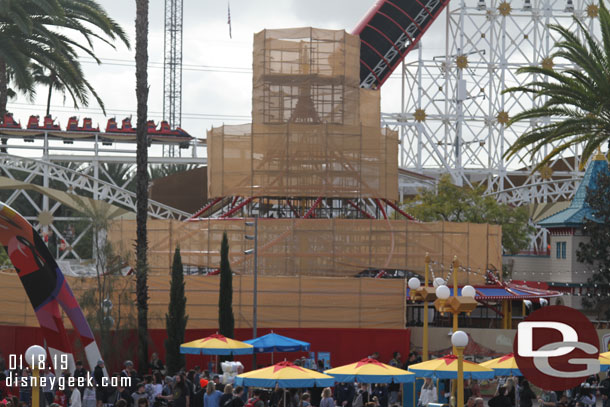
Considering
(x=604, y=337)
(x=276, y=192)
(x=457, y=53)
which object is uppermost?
(x=457, y=53)

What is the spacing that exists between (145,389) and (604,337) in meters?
18.7

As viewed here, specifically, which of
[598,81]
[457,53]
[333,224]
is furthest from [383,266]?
[457,53]

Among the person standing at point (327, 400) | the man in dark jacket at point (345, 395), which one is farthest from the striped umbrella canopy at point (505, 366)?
the person standing at point (327, 400)

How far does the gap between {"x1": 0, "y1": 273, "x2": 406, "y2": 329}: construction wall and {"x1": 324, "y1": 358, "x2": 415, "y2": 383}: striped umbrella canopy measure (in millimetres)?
11581

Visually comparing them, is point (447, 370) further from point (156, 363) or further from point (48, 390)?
point (156, 363)

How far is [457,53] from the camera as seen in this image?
225ft

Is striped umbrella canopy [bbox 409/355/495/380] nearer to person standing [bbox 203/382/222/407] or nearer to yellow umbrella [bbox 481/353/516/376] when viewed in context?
yellow umbrella [bbox 481/353/516/376]

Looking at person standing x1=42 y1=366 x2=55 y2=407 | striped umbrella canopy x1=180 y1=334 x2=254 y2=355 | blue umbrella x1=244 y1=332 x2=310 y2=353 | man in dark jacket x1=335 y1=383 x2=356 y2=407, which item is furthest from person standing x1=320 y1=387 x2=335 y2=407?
person standing x1=42 y1=366 x2=55 y2=407

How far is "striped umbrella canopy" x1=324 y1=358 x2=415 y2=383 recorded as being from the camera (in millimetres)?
22453

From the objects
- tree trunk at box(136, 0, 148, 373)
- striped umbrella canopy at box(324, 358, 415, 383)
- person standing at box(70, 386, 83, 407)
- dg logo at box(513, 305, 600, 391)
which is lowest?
person standing at box(70, 386, 83, 407)

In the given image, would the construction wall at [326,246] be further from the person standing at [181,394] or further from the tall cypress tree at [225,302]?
the person standing at [181,394]

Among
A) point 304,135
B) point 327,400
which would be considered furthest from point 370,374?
point 304,135

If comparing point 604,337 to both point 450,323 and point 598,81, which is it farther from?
point 598,81

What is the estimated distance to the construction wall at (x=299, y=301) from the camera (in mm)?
34625
